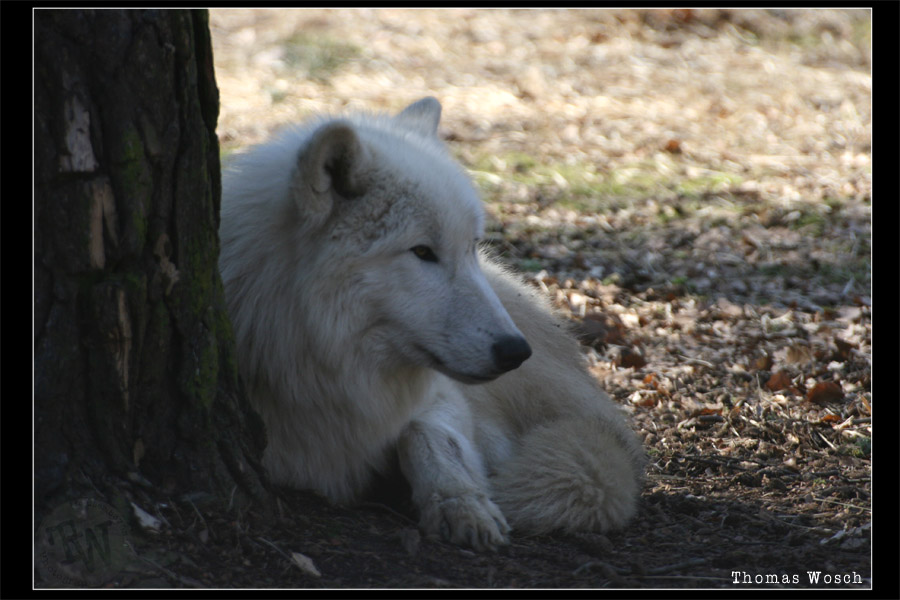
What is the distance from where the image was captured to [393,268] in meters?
2.99

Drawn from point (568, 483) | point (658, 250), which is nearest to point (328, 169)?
point (568, 483)

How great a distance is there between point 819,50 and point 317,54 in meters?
6.80

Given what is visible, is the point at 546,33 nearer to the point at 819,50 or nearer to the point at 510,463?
the point at 819,50

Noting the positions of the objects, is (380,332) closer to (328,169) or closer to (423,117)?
(328,169)

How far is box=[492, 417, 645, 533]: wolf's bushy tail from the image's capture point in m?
3.20

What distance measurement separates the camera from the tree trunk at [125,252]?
238cm

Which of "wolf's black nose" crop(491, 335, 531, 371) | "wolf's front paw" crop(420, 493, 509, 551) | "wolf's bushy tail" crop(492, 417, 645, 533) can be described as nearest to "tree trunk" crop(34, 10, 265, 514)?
"wolf's front paw" crop(420, 493, 509, 551)

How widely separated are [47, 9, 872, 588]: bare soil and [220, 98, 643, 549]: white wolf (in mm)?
161

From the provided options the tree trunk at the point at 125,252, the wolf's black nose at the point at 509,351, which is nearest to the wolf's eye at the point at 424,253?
the wolf's black nose at the point at 509,351

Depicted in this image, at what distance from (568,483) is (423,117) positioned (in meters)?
1.67

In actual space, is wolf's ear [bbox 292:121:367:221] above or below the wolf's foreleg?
above

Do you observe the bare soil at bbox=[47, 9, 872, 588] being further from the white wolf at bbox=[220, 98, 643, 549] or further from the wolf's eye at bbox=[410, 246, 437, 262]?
the wolf's eye at bbox=[410, 246, 437, 262]
